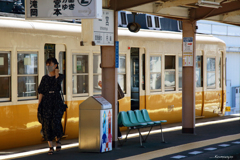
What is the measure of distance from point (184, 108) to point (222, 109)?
4.63 meters

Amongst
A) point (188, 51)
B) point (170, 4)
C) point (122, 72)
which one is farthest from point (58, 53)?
point (188, 51)

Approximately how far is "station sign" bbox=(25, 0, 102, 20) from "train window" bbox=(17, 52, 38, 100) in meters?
1.79

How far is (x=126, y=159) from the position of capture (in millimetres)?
7645

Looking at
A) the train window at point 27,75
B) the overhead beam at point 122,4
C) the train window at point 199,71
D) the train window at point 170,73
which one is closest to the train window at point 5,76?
the train window at point 27,75

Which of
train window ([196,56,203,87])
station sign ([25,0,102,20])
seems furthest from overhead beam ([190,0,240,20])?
station sign ([25,0,102,20])

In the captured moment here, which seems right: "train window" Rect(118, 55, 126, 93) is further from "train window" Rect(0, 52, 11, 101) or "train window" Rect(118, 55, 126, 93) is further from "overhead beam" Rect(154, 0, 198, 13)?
"train window" Rect(0, 52, 11, 101)

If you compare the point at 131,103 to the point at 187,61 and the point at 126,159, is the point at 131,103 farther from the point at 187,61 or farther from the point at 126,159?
the point at 126,159

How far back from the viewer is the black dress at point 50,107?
26.7 feet

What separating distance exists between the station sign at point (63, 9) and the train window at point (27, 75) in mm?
1793

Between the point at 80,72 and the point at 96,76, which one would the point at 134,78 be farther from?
the point at 80,72

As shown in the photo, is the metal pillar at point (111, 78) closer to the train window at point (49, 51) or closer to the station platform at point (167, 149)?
the station platform at point (167, 149)

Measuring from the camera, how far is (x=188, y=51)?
10594 mm

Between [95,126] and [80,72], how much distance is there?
7.61 feet

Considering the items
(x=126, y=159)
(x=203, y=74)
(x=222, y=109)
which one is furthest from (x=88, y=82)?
(x=222, y=109)
